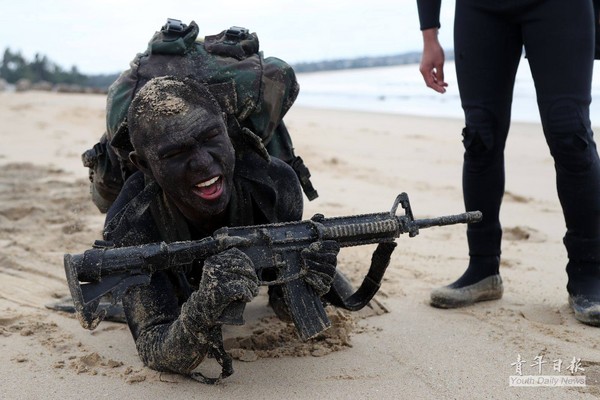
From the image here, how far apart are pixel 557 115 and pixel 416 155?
17.2ft

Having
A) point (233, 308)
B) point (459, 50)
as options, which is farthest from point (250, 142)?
point (459, 50)

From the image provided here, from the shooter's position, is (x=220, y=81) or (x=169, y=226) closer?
(x=169, y=226)

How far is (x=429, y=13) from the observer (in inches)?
139

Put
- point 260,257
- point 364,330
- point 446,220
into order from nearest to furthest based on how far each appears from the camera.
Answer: point 260,257 → point 446,220 → point 364,330

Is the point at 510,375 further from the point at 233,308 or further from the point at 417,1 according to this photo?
the point at 417,1

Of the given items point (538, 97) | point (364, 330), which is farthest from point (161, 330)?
point (538, 97)

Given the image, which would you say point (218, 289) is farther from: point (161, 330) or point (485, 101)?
point (485, 101)

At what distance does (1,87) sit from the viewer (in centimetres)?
2633

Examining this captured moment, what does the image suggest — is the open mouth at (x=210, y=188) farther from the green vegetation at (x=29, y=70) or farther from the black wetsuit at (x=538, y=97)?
the green vegetation at (x=29, y=70)

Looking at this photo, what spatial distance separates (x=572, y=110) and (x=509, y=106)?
0.39 m

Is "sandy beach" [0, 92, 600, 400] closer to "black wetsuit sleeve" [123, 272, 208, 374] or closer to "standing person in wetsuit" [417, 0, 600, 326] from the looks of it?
"black wetsuit sleeve" [123, 272, 208, 374]

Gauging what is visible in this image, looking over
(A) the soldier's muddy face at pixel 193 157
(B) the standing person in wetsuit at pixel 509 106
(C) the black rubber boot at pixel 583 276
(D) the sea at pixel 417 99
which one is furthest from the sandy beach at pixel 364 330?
(D) the sea at pixel 417 99

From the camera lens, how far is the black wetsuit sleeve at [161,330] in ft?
8.28

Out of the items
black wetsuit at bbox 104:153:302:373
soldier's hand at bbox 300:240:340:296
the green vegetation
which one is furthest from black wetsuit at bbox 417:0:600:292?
the green vegetation
